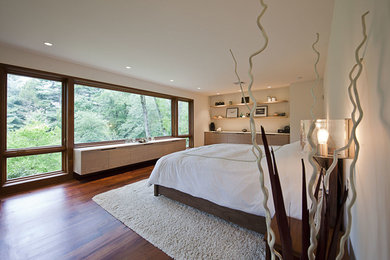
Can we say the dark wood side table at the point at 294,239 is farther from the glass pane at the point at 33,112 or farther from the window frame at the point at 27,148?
the glass pane at the point at 33,112

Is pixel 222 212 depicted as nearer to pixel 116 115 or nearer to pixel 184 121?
pixel 116 115

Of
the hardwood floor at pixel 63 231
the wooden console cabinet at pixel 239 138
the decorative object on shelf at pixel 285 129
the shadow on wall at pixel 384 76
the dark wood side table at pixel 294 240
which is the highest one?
the shadow on wall at pixel 384 76

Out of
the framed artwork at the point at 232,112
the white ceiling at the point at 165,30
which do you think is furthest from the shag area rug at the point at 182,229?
the framed artwork at the point at 232,112

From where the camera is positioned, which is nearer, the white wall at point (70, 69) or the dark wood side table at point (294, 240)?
the dark wood side table at point (294, 240)

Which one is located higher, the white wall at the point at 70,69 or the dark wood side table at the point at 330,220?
the white wall at the point at 70,69

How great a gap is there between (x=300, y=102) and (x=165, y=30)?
4517mm

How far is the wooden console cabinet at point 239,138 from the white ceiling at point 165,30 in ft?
8.05

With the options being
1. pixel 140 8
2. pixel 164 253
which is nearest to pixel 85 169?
pixel 164 253

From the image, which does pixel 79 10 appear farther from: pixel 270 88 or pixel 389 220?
pixel 270 88

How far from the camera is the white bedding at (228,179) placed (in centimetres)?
159

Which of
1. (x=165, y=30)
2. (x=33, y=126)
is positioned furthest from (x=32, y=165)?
(x=165, y=30)

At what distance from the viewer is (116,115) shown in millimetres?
4422

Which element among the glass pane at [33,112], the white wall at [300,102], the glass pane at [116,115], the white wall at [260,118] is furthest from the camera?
the white wall at [260,118]

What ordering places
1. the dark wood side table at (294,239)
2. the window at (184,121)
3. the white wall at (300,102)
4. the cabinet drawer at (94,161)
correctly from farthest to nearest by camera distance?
1. the window at (184,121)
2. the white wall at (300,102)
3. the cabinet drawer at (94,161)
4. the dark wood side table at (294,239)
